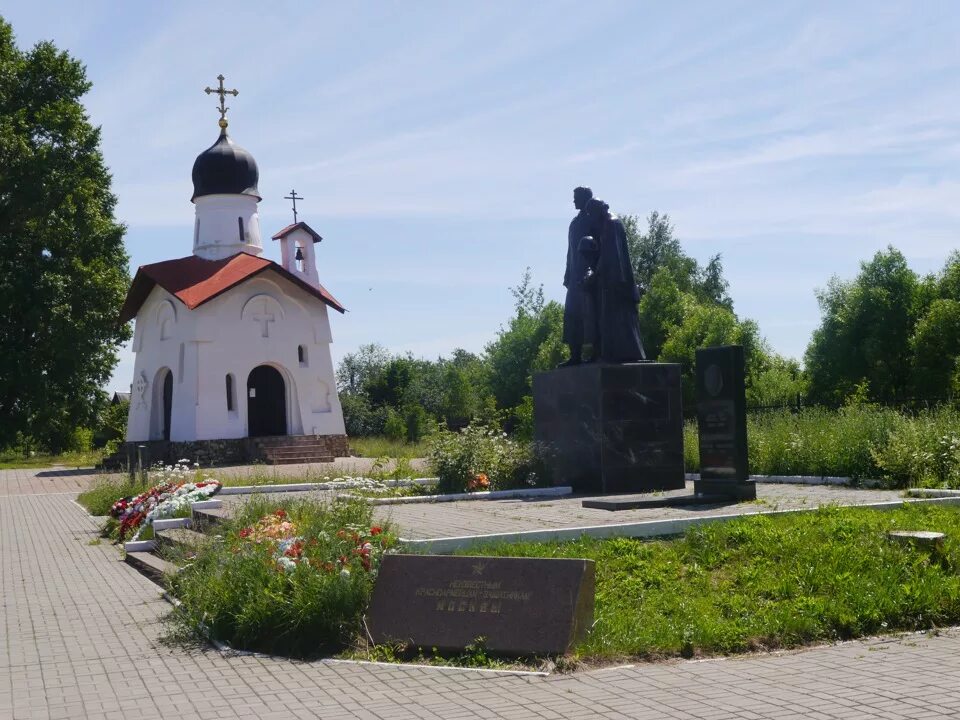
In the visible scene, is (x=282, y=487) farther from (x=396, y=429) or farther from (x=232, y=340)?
(x=396, y=429)

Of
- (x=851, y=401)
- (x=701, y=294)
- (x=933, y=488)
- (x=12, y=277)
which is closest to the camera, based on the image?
(x=933, y=488)

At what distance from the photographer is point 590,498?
1311 cm

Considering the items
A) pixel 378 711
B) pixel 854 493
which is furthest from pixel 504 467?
pixel 378 711

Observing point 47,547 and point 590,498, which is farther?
point 47,547

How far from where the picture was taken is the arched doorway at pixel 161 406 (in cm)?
3572

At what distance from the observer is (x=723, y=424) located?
12836 millimetres

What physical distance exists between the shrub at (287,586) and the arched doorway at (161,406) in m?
27.8

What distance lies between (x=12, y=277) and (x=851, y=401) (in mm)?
29492

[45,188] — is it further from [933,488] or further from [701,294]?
[701,294]

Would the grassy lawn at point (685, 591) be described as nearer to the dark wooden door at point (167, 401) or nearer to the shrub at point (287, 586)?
the shrub at point (287, 586)

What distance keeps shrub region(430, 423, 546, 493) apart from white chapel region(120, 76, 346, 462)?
16.9 m

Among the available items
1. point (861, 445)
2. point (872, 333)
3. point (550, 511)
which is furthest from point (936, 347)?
point (550, 511)

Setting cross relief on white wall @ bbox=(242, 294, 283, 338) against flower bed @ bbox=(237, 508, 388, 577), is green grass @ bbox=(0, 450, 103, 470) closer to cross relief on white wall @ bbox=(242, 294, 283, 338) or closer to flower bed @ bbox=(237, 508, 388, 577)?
cross relief on white wall @ bbox=(242, 294, 283, 338)

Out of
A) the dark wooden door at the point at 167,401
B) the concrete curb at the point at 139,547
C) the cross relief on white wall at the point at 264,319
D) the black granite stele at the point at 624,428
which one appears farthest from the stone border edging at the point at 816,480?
the dark wooden door at the point at 167,401
